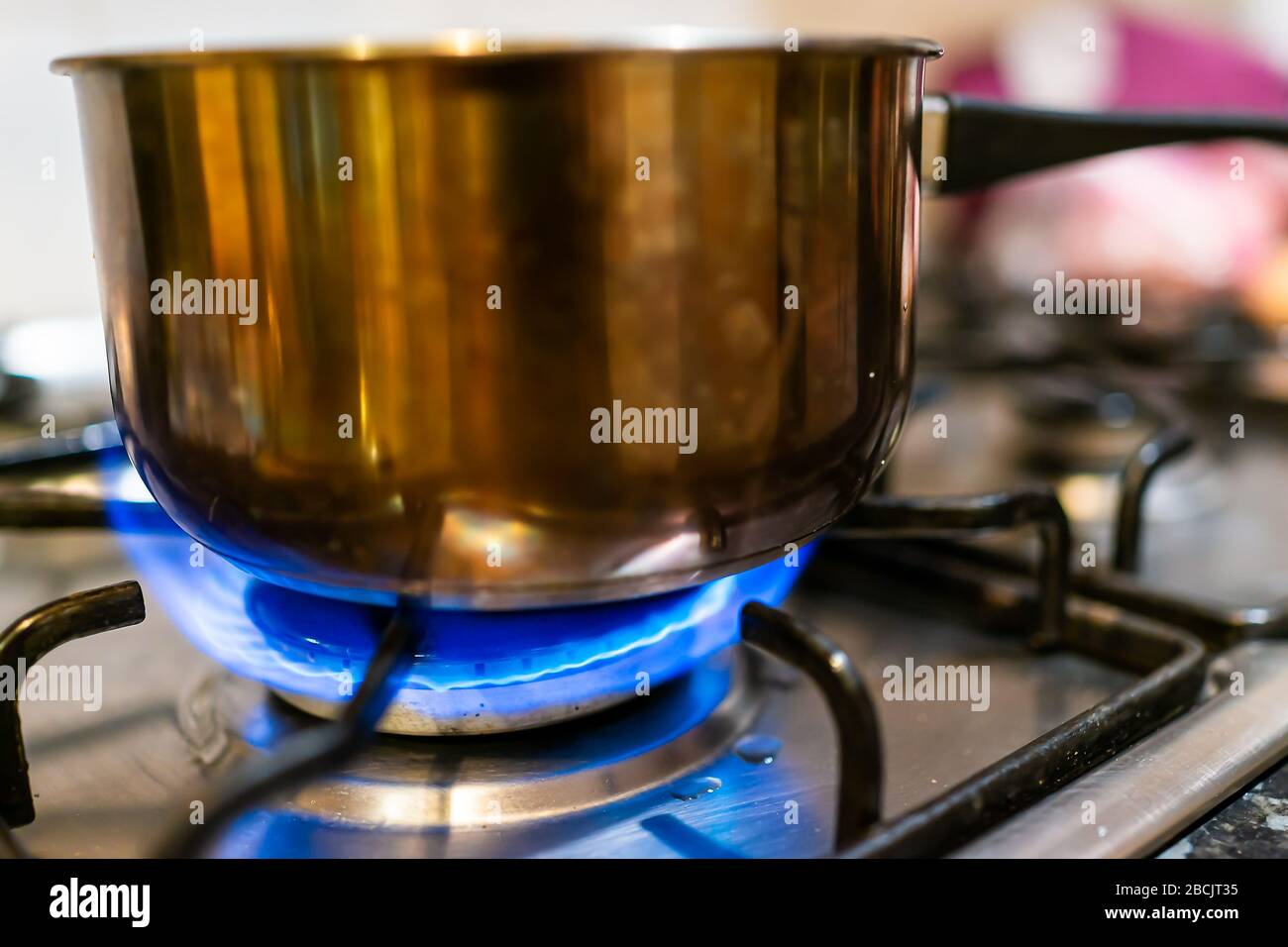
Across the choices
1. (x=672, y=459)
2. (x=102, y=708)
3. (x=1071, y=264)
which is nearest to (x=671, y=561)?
(x=672, y=459)

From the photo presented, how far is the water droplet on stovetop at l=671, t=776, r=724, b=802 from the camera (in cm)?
38

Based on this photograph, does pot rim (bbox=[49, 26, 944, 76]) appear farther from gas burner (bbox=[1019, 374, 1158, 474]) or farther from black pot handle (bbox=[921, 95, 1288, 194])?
gas burner (bbox=[1019, 374, 1158, 474])

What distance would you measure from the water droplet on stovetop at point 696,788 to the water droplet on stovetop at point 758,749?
2cm

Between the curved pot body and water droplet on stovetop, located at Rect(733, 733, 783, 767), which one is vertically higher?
the curved pot body

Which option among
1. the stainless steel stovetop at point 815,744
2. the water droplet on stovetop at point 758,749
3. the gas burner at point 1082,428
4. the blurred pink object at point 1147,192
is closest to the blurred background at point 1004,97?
the blurred pink object at point 1147,192

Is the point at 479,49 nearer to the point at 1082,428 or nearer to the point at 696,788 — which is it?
the point at 696,788

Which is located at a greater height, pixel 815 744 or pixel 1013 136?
pixel 1013 136

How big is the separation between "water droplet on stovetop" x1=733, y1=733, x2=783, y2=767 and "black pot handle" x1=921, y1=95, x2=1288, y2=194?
210mm

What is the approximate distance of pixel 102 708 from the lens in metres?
0.44

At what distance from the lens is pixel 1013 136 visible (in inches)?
17.6

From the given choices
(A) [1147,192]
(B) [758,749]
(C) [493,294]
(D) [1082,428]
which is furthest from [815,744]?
(A) [1147,192]

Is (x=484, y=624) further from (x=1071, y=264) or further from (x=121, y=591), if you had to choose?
(x=1071, y=264)

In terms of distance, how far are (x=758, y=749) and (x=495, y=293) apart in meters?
0.19

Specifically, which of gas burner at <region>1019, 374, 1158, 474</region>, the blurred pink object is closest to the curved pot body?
gas burner at <region>1019, 374, 1158, 474</region>
